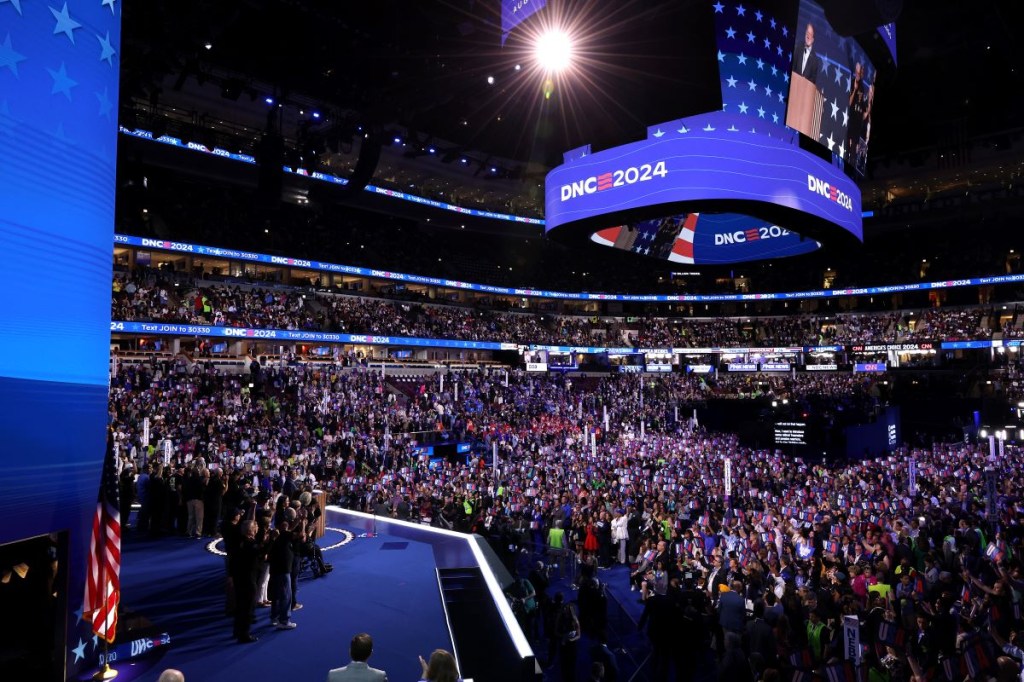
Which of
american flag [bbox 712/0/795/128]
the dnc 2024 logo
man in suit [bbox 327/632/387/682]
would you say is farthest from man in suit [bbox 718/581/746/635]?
american flag [bbox 712/0/795/128]

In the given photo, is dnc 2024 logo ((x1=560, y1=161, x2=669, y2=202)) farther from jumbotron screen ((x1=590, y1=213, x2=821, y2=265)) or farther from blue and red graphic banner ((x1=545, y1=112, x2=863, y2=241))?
jumbotron screen ((x1=590, y1=213, x2=821, y2=265))

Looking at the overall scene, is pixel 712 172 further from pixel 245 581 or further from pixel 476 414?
pixel 476 414

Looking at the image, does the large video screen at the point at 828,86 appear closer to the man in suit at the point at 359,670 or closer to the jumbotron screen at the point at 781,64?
the jumbotron screen at the point at 781,64

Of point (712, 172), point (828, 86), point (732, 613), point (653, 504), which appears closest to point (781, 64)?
point (828, 86)

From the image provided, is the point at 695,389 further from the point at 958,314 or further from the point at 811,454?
the point at 958,314

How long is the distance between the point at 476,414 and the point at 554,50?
19895 mm

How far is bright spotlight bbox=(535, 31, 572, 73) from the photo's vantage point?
1309 centimetres

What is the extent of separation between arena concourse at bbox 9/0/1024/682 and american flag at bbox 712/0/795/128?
2.4 inches

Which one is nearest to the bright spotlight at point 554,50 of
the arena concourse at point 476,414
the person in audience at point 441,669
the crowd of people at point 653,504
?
the arena concourse at point 476,414

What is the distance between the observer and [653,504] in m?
16.3

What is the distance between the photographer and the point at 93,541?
5180mm

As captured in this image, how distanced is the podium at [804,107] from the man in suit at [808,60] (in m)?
0.09

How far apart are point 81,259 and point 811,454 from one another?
29.3m

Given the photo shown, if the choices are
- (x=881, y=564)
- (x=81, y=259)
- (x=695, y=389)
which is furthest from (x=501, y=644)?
(x=695, y=389)
